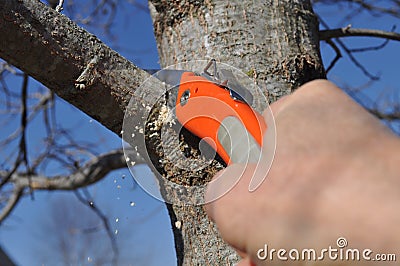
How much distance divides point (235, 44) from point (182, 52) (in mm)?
93

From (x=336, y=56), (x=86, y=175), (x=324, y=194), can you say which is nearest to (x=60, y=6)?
(x=324, y=194)

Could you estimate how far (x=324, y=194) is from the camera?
1.15 ft

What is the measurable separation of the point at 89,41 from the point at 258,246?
0.47 metres

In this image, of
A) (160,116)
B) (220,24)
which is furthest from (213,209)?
(220,24)

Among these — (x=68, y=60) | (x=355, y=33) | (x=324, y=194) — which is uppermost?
(x=355, y=33)

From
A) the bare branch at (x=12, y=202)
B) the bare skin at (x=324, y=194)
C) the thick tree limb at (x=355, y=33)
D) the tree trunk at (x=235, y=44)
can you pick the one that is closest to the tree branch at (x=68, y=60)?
the tree trunk at (x=235, y=44)

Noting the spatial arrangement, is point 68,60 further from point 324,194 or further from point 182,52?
point 324,194

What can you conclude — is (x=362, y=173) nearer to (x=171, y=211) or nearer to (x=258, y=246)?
(x=258, y=246)

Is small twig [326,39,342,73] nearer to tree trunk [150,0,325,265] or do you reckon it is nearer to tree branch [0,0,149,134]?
tree trunk [150,0,325,265]

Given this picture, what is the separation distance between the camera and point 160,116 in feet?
2.50

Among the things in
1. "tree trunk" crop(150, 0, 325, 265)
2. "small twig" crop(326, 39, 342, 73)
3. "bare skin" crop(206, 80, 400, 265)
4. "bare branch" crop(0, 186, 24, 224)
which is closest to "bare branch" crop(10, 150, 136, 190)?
"bare branch" crop(0, 186, 24, 224)

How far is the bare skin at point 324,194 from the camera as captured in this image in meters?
0.34

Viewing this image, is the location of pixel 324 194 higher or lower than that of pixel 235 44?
lower

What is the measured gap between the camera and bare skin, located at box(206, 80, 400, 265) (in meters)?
0.34
